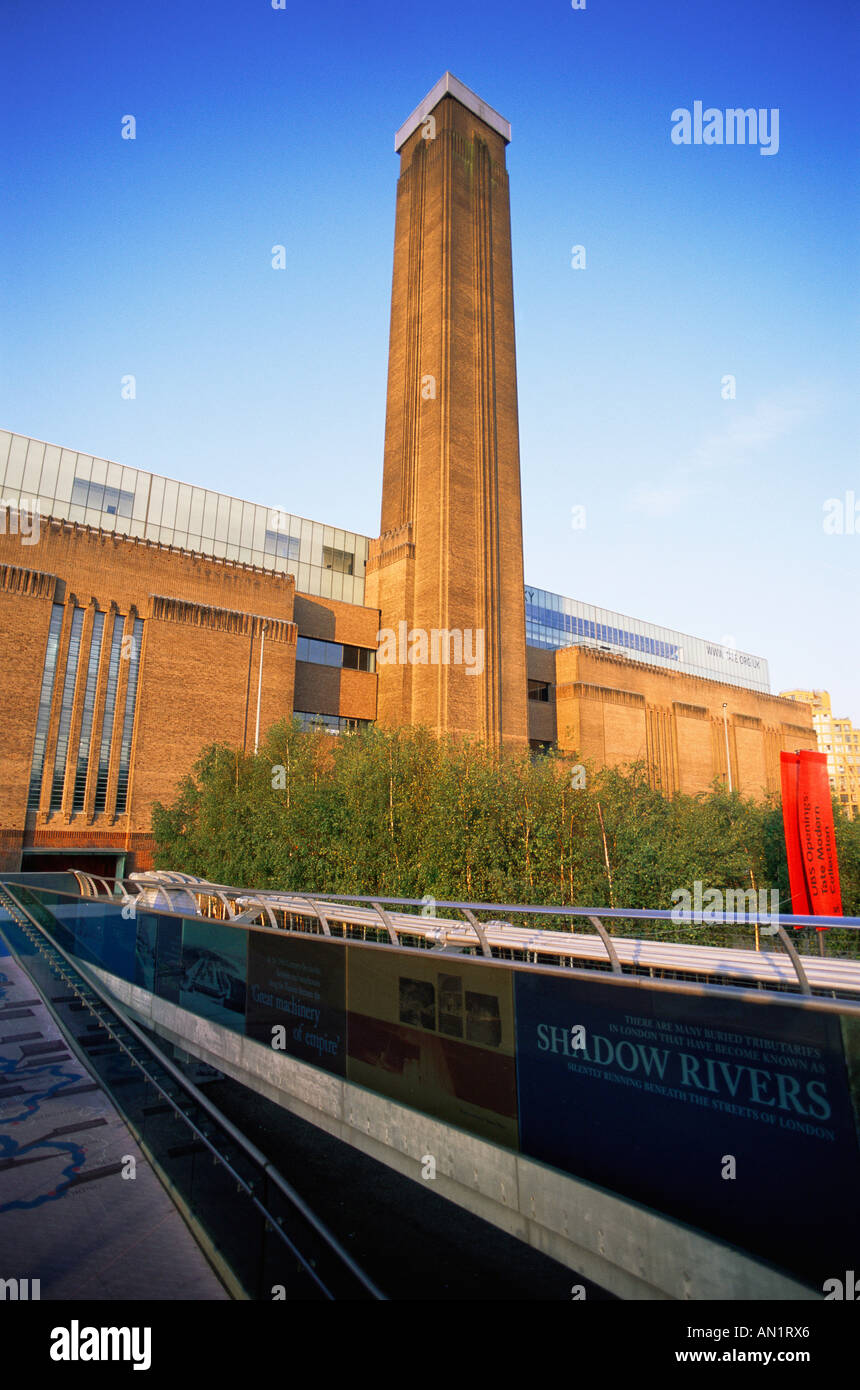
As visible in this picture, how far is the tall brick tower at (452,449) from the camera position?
40281mm

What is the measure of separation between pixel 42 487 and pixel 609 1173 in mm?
42689

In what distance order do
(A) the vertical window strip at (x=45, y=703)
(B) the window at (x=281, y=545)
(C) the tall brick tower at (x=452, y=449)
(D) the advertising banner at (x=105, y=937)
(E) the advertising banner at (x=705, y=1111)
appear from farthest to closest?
(B) the window at (x=281, y=545)
(C) the tall brick tower at (x=452, y=449)
(A) the vertical window strip at (x=45, y=703)
(D) the advertising banner at (x=105, y=937)
(E) the advertising banner at (x=705, y=1111)

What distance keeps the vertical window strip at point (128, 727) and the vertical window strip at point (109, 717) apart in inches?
20.6

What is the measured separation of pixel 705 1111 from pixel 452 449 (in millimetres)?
39916

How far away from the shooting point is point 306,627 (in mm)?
42500

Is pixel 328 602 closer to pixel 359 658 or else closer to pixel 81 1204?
pixel 359 658

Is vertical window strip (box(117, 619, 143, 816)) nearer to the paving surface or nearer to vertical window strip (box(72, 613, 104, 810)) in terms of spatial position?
vertical window strip (box(72, 613, 104, 810))

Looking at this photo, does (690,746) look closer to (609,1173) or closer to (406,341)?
(406,341)

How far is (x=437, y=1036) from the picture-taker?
805 centimetres

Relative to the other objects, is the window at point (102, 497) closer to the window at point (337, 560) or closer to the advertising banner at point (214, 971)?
the window at point (337, 560)

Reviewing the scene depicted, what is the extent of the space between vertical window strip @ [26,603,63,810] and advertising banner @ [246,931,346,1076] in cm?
2387

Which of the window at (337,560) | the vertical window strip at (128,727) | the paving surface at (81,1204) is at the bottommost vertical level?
the paving surface at (81,1204)

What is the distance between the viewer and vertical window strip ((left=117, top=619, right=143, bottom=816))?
109 ft

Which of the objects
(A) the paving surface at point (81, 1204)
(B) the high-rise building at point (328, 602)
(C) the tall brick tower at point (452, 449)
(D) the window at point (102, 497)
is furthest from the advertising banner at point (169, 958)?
(D) the window at point (102, 497)
